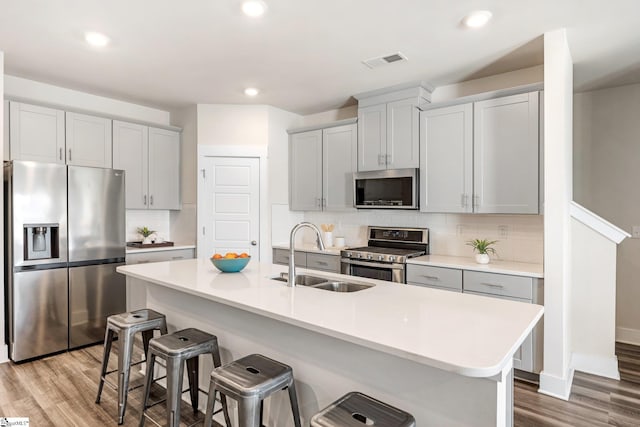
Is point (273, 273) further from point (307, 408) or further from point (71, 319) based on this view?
point (71, 319)

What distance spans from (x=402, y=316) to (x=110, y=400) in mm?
2170

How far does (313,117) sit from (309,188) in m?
1.00

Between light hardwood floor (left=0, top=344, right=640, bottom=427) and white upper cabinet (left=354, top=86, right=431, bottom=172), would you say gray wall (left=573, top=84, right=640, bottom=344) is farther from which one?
white upper cabinet (left=354, top=86, right=431, bottom=172)

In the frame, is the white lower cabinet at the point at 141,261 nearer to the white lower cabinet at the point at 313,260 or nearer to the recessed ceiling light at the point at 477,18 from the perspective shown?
the white lower cabinet at the point at 313,260

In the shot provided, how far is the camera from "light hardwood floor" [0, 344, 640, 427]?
7.86 ft

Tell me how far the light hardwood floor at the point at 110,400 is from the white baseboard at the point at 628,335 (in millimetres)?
628

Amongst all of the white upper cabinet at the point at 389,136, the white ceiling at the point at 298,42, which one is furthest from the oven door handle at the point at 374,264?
the white ceiling at the point at 298,42

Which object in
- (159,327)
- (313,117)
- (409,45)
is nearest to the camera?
(159,327)

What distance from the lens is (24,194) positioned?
3174mm

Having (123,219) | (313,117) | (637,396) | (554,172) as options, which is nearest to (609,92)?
(554,172)

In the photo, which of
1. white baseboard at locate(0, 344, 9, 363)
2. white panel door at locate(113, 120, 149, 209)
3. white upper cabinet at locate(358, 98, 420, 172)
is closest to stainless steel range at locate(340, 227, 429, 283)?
white upper cabinet at locate(358, 98, 420, 172)

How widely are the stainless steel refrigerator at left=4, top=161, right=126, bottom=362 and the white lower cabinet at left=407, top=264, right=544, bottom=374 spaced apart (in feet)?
10.0

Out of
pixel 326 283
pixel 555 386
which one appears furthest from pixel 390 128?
pixel 555 386

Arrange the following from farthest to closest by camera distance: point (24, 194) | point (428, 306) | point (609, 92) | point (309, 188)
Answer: point (309, 188)
point (609, 92)
point (24, 194)
point (428, 306)
